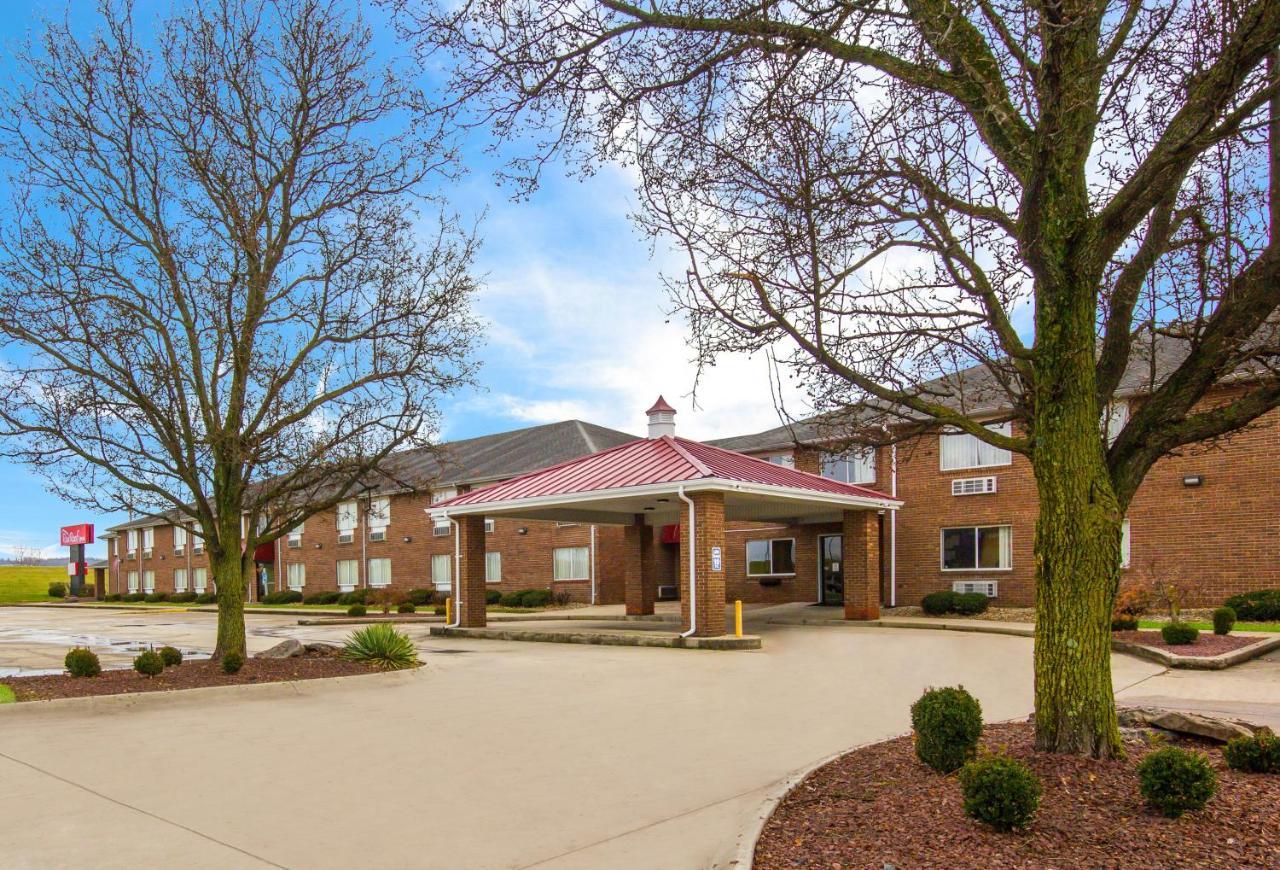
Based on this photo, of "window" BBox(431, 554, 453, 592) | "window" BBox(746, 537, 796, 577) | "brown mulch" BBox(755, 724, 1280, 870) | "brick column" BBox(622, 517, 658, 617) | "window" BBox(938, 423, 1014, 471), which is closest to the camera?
"brown mulch" BBox(755, 724, 1280, 870)

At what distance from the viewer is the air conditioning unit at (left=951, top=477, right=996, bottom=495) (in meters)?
27.7

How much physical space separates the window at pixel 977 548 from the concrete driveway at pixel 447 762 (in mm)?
12308

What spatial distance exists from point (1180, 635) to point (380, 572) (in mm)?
36983

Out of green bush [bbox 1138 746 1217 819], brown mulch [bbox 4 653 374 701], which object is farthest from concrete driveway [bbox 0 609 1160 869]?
green bush [bbox 1138 746 1217 819]

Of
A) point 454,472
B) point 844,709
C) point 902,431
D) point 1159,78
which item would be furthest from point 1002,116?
point 454,472

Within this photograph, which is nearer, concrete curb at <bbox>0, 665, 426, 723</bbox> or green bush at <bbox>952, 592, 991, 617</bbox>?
concrete curb at <bbox>0, 665, 426, 723</bbox>

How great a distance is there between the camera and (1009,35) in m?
6.32

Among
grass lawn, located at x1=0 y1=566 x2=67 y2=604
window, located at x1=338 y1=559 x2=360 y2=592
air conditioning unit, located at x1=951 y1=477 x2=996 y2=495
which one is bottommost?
grass lawn, located at x1=0 y1=566 x2=67 y2=604

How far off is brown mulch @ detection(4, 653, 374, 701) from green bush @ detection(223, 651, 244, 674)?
0.27ft

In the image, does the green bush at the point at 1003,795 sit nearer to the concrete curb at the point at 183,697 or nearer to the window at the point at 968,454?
the concrete curb at the point at 183,697

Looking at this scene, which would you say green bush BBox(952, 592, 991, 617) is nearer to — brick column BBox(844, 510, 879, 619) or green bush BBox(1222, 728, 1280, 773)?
brick column BBox(844, 510, 879, 619)

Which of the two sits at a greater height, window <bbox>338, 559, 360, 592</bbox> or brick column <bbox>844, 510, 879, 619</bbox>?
brick column <bbox>844, 510, 879, 619</bbox>

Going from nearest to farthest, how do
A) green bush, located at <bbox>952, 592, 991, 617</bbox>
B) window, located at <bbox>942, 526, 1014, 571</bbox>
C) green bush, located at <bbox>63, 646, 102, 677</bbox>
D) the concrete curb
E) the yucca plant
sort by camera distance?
the concrete curb
green bush, located at <bbox>63, 646, 102, 677</bbox>
the yucca plant
green bush, located at <bbox>952, 592, 991, 617</bbox>
window, located at <bbox>942, 526, 1014, 571</bbox>

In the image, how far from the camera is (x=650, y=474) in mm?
20703
